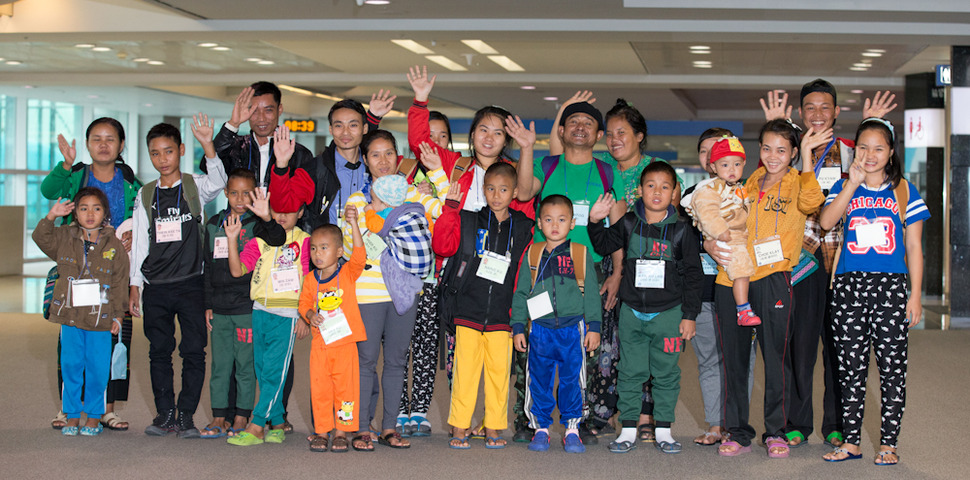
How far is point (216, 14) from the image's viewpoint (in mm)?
7301

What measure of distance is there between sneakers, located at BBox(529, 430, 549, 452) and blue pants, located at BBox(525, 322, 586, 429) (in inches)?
3.5

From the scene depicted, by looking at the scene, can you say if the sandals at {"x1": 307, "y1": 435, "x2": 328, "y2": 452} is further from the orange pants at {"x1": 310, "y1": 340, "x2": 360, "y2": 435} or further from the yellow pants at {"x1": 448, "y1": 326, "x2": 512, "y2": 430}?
the yellow pants at {"x1": 448, "y1": 326, "x2": 512, "y2": 430}

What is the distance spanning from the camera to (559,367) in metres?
3.84

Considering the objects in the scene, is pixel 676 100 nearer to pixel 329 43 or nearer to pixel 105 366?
pixel 329 43

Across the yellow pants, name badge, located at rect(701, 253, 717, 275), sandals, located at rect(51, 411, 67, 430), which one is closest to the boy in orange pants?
the yellow pants

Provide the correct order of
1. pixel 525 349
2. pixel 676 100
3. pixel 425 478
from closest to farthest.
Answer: pixel 425 478
pixel 525 349
pixel 676 100

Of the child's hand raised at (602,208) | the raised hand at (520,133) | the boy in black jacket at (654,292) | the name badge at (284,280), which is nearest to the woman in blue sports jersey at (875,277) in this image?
the boy in black jacket at (654,292)

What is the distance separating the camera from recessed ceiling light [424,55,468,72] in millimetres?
9617

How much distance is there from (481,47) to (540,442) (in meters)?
Result: 5.94

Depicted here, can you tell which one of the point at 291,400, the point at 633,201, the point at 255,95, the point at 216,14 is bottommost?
the point at 291,400

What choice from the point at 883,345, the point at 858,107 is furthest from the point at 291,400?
the point at 858,107

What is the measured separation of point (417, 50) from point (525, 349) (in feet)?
19.8

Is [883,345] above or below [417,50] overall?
below

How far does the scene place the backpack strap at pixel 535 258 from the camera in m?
3.84
